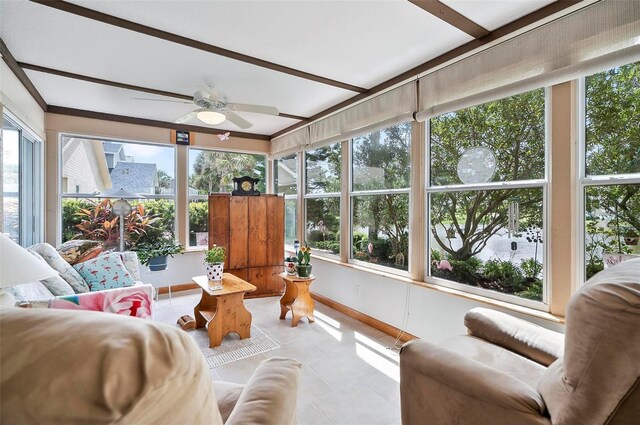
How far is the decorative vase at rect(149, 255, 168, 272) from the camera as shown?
4.03 m

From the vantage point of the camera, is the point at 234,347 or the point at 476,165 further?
the point at 234,347

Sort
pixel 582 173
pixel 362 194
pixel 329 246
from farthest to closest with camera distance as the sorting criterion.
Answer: pixel 329 246 < pixel 362 194 < pixel 582 173

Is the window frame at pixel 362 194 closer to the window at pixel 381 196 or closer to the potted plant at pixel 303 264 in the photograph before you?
the window at pixel 381 196

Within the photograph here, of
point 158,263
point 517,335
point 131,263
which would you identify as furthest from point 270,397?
point 158,263

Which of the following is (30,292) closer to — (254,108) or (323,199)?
(254,108)

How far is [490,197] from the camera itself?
7.92ft

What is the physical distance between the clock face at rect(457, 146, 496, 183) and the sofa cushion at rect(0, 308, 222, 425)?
252cm

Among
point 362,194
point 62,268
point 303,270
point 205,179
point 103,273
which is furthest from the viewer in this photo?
point 205,179

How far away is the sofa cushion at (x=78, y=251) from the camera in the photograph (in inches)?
111

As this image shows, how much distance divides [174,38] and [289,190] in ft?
10.2

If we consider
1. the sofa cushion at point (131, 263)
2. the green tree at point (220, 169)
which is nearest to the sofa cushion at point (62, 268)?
the sofa cushion at point (131, 263)

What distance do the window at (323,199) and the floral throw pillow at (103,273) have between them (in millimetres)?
2394

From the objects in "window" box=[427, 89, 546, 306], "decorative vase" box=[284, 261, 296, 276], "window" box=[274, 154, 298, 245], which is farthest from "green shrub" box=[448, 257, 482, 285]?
"window" box=[274, 154, 298, 245]

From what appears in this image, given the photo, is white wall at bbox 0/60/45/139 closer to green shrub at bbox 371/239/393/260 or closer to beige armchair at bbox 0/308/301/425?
beige armchair at bbox 0/308/301/425
